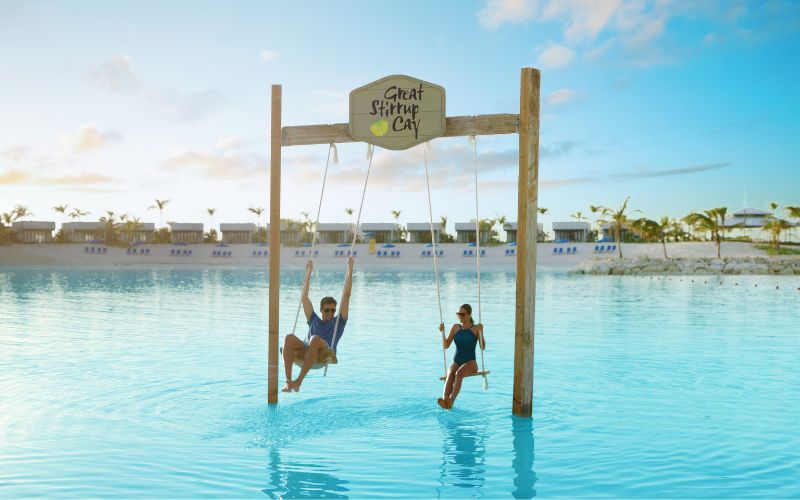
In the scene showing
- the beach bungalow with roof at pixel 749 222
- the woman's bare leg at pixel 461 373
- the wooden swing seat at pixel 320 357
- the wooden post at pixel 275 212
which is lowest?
the woman's bare leg at pixel 461 373

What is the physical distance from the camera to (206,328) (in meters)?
18.1

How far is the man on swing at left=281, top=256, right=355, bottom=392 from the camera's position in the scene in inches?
316

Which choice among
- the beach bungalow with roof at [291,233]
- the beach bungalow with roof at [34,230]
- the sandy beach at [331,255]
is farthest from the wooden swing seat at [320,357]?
the beach bungalow with roof at [34,230]

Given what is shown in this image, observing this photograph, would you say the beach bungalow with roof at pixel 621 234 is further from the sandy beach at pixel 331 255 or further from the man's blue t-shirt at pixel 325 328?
the man's blue t-shirt at pixel 325 328

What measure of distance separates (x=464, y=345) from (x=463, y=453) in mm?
1546

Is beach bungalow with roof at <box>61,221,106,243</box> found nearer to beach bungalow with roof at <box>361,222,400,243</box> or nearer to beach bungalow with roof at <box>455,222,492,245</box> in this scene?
beach bungalow with roof at <box>361,222,400,243</box>

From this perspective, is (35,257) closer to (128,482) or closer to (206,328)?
(206,328)

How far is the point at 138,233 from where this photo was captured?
281 ft

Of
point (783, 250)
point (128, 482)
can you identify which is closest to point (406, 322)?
point (128, 482)

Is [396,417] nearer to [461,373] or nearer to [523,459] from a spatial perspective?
[461,373]

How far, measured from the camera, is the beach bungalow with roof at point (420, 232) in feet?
→ 251

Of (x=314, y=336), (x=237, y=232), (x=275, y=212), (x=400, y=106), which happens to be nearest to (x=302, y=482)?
(x=314, y=336)

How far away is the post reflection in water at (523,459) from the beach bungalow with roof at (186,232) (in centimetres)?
7963

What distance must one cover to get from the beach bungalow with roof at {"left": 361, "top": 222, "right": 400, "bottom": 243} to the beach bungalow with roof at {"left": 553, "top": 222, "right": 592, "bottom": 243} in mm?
18271
